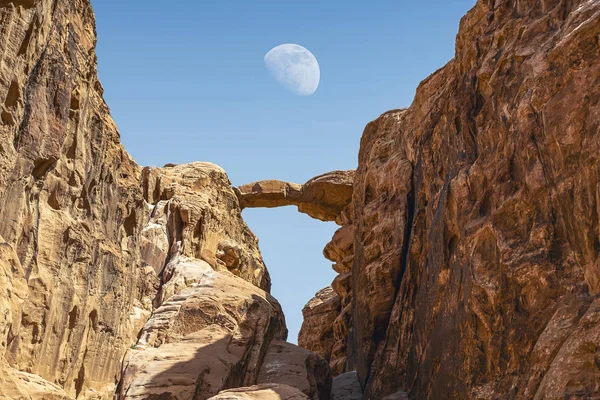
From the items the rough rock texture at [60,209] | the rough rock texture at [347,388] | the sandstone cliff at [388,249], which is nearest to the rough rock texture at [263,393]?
the sandstone cliff at [388,249]

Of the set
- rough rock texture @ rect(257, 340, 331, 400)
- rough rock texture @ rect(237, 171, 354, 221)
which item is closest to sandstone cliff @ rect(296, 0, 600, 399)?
rough rock texture @ rect(257, 340, 331, 400)

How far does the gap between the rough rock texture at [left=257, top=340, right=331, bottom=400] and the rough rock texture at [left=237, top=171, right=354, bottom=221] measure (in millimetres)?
22052

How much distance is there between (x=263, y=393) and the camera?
70.0 ft

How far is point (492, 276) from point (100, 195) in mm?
13090

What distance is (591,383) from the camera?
13648 millimetres

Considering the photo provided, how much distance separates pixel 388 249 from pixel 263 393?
35.2ft

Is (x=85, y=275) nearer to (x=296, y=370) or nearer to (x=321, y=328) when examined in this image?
(x=296, y=370)

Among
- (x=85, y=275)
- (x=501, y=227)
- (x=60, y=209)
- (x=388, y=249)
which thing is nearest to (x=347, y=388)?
(x=388, y=249)

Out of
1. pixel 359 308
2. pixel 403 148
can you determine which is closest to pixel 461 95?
pixel 403 148

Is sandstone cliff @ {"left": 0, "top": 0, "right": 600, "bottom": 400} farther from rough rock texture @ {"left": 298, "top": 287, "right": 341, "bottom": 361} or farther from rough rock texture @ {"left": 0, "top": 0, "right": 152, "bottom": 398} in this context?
rough rock texture @ {"left": 298, "top": 287, "right": 341, "bottom": 361}

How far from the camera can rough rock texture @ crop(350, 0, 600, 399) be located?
16.0 meters

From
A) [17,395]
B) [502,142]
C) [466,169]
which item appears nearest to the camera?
[17,395]

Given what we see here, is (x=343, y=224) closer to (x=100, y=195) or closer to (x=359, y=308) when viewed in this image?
(x=359, y=308)

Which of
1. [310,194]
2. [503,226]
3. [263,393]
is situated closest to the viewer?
[503,226]
